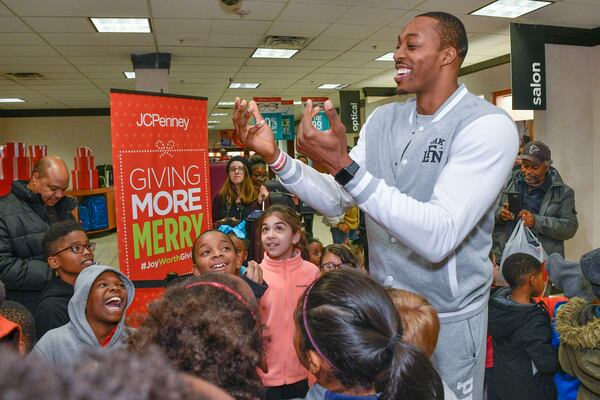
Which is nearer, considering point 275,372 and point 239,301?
point 239,301

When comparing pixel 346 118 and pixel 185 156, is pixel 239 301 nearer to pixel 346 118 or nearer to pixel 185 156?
pixel 185 156

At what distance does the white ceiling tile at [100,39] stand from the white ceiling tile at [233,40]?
0.87 metres

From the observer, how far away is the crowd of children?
0.37 m

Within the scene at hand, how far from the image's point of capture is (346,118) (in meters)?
12.1

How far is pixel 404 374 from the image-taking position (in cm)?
105

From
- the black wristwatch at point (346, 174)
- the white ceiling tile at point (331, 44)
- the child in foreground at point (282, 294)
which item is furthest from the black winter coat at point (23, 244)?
the white ceiling tile at point (331, 44)

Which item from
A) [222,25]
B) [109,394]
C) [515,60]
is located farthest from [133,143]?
[515,60]

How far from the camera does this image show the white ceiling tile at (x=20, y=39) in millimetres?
6492

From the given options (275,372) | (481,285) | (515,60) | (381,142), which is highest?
(515,60)

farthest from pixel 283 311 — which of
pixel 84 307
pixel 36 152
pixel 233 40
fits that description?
pixel 36 152

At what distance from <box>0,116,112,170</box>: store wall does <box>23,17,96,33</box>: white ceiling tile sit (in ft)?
34.4

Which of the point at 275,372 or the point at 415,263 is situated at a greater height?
the point at 415,263

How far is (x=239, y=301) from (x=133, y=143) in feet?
7.92

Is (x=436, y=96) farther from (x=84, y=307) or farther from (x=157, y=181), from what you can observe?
(x=157, y=181)
